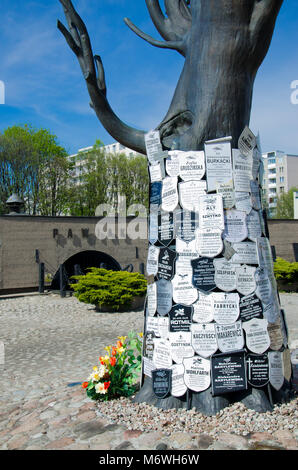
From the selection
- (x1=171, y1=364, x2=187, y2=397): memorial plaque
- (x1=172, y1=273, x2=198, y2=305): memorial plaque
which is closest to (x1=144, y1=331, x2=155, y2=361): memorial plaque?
(x1=171, y1=364, x2=187, y2=397): memorial plaque

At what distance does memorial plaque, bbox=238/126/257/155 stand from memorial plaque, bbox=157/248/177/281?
124 centimetres

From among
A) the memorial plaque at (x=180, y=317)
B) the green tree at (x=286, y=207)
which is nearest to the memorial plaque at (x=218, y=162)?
the memorial plaque at (x=180, y=317)

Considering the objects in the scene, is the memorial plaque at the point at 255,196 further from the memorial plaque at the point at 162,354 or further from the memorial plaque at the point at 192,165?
the memorial plaque at the point at 162,354

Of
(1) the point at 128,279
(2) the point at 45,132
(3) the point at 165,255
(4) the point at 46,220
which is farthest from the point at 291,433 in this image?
(2) the point at 45,132

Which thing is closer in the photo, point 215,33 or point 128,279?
point 215,33

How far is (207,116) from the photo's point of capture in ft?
13.9

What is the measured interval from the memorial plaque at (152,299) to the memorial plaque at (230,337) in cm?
67

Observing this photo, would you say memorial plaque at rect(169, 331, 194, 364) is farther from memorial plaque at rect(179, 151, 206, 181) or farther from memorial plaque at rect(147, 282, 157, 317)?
memorial plaque at rect(179, 151, 206, 181)

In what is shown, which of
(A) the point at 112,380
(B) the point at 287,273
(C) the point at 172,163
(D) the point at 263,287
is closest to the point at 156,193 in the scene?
(C) the point at 172,163

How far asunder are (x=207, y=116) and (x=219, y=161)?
46 centimetres

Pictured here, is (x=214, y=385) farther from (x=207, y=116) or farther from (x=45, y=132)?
(x=45, y=132)

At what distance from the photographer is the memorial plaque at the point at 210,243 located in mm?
4055

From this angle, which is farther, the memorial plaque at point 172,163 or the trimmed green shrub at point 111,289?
the trimmed green shrub at point 111,289

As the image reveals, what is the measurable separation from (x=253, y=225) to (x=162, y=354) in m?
1.52
